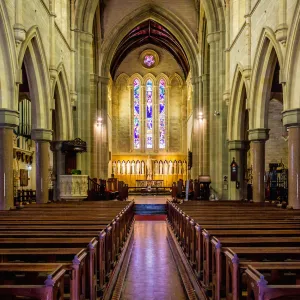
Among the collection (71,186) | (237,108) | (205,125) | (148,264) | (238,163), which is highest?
(237,108)

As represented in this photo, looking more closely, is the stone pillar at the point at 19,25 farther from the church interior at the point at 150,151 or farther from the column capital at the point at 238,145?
the column capital at the point at 238,145

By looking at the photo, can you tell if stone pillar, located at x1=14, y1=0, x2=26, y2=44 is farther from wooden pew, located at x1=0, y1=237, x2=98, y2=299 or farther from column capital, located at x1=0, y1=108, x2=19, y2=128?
wooden pew, located at x1=0, y1=237, x2=98, y2=299

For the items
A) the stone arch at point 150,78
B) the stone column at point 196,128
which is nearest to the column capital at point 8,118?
the stone column at point 196,128

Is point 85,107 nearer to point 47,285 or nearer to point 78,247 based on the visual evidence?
point 78,247

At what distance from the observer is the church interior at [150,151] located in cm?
497

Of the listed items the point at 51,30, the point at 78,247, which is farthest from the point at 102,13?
the point at 78,247

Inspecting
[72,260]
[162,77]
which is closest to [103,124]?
[162,77]

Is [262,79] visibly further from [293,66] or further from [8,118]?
[8,118]

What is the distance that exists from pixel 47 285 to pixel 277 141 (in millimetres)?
24238

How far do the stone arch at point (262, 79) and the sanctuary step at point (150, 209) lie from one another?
5.94 m

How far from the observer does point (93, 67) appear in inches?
1155

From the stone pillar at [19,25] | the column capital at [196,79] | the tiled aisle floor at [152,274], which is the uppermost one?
the column capital at [196,79]

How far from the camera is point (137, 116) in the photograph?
42250 mm

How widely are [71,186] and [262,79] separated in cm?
841
